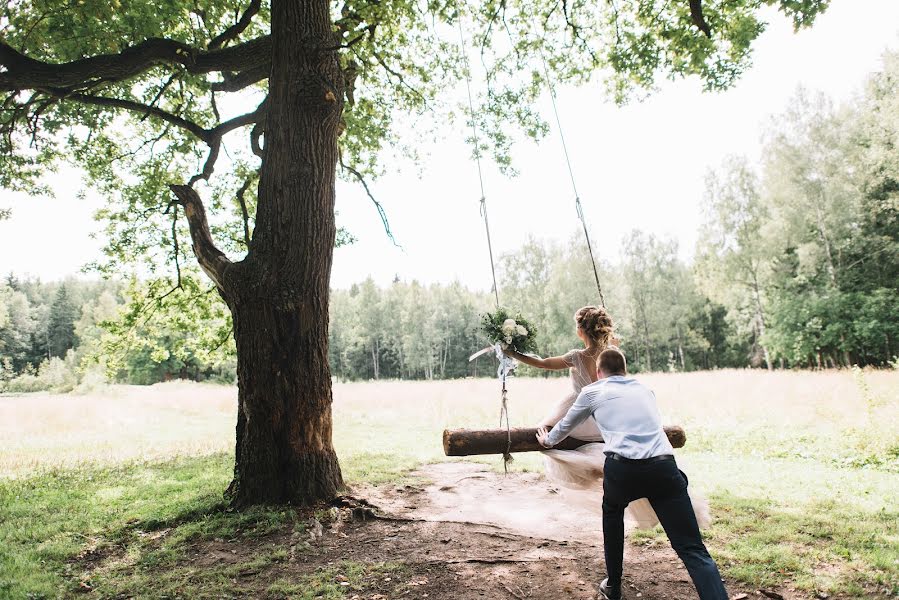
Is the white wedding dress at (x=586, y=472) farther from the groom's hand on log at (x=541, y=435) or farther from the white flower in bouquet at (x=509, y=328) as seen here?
the white flower in bouquet at (x=509, y=328)

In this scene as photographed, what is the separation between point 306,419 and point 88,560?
2565 mm

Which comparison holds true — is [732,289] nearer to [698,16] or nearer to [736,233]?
[736,233]

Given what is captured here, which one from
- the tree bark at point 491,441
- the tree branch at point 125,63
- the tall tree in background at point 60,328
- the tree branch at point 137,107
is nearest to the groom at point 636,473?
the tree bark at point 491,441

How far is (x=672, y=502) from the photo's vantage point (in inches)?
137

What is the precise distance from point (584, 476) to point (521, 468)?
4.36 meters

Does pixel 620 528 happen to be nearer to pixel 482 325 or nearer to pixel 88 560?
pixel 482 325

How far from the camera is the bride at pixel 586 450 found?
450cm

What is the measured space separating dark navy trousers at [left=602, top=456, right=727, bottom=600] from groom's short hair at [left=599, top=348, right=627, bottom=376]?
695mm

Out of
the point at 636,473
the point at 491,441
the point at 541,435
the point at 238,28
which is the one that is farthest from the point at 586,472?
the point at 238,28

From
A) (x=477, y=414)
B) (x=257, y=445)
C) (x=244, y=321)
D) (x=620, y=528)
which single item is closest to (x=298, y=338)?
(x=244, y=321)

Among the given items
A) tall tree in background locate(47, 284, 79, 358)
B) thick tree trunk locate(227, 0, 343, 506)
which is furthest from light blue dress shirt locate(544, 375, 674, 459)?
tall tree in background locate(47, 284, 79, 358)

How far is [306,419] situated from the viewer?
6168 mm

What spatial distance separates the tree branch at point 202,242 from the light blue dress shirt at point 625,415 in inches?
201

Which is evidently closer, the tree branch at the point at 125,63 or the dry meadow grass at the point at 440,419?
the tree branch at the point at 125,63
